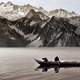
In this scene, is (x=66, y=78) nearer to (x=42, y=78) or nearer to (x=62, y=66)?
(x=42, y=78)

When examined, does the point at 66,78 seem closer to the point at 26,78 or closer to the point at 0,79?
the point at 26,78

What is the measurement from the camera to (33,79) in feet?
155

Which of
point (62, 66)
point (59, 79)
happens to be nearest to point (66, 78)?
point (59, 79)

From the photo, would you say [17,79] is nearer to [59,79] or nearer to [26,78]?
[26,78]

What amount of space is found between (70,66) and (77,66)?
154 centimetres

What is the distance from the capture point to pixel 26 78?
4800 centimetres

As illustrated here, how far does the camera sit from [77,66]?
66562 mm

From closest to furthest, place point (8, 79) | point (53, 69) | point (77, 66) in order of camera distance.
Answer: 1. point (8, 79)
2. point (53, 69)
3. point (77, 66)

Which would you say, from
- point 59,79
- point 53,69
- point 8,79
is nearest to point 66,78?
point 59,79

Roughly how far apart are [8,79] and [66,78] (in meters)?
8.98

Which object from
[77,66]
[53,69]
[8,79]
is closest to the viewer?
[8,79]

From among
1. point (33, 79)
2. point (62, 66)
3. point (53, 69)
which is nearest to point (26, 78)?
point (33, 79)

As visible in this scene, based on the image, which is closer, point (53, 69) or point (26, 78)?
point (26, 78)

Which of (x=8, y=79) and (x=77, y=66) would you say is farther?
(x=77, y=66)
